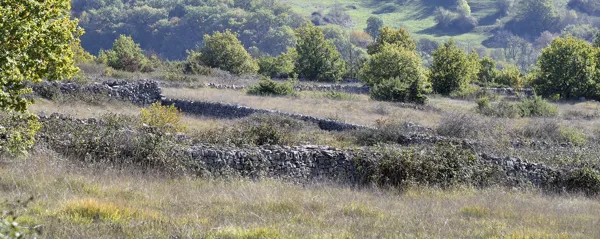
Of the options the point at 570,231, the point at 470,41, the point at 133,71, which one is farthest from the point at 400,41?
the point at 470,41

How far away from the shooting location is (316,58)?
4719 centimetres

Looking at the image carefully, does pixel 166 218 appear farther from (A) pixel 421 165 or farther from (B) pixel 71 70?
(A) pixel 421 165

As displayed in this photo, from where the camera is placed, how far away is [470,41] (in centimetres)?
16838

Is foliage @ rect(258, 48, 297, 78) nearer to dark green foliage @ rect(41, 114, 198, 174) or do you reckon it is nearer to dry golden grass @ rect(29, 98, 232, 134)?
dry golden grass @ rect(29, 98, 232, 134)

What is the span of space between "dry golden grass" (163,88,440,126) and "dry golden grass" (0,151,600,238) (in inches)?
504

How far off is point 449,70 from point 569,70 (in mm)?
7685

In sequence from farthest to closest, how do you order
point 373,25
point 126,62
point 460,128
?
point 373,25 < point 126,62 < point 460,128

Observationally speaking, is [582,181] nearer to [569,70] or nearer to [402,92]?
[402,92]

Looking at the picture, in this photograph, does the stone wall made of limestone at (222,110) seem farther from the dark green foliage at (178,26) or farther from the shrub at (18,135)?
the dark green foliage at (178,26)

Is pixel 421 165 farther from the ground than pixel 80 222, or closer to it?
closer to it

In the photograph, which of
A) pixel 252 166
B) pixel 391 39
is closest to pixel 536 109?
pixel 252 166

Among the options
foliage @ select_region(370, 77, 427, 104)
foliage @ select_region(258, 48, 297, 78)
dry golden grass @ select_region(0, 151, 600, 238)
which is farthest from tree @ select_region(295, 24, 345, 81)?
dry golden grass @ select_region(0, 151, 600, 238)

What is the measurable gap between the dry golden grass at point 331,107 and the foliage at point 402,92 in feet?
10.3

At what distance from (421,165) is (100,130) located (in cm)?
557
